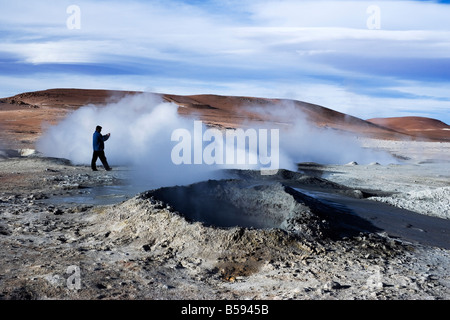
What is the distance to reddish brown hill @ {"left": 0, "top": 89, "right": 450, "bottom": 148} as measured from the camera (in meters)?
30.2

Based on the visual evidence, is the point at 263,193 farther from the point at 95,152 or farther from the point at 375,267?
the point at 95,152

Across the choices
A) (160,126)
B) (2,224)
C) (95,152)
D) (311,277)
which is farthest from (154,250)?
(160,126)

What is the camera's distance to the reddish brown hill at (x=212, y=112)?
30250mm

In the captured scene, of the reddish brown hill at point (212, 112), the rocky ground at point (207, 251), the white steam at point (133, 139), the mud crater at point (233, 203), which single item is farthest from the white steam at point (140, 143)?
the reddish brown hill at point (212, 112)

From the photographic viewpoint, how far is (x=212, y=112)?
44750 mm

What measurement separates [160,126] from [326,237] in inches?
385

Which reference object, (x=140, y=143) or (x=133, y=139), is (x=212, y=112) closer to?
(x=133, y=139)

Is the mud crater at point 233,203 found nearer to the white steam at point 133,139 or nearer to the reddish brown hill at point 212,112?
the white steam at point 133,139

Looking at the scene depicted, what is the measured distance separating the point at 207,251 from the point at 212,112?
40.0 metres

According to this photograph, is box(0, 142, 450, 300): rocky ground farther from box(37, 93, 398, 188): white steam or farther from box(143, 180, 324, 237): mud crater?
box(37, 93, 398, 188): white steam

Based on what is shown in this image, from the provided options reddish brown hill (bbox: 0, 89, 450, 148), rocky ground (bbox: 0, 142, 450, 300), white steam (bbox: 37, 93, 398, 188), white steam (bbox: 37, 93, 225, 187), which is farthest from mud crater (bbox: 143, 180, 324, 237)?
reddish brown hill (bbox: 0, 89, 450, 148)

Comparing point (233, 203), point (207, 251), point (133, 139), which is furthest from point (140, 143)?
point (207, 251)

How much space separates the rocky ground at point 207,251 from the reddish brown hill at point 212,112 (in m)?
18.5

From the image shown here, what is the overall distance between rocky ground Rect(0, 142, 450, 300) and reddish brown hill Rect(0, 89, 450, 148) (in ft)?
60.8
